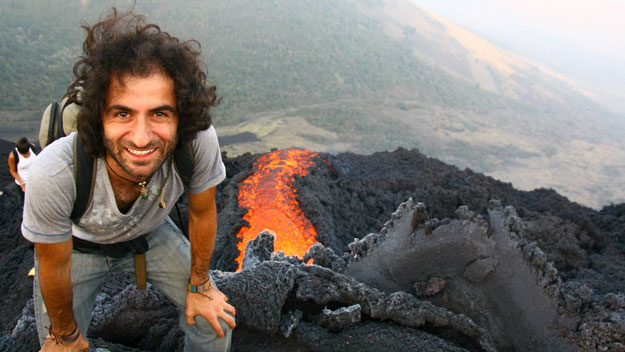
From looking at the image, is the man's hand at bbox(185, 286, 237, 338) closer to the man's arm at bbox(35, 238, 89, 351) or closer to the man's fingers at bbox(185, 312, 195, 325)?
the man's fingers at bbox(185, 312, 195, 325)

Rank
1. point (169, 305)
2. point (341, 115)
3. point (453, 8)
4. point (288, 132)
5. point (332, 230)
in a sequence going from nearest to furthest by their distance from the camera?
point (169, 305) < point (332, 230) < point (288, 132) < point (341, 115) < point (453, 8)

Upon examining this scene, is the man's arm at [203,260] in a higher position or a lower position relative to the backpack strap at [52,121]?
lower

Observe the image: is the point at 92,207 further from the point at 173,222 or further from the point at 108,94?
the point at 173,222

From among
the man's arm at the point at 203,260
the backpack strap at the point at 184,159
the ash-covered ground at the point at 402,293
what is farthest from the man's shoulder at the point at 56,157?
the ash-covered ground at the point at 402,293

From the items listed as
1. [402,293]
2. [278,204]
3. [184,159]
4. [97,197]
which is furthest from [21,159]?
[402,293]

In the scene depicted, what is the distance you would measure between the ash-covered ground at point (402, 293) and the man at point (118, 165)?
1.61 ft

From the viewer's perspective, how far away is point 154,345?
237 centimetres

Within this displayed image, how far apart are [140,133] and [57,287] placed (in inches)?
26.9

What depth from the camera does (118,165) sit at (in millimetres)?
1598

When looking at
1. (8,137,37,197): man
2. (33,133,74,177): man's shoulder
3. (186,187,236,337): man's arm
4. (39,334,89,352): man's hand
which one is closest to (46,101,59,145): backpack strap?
(33,133,74,177): man's shoulder

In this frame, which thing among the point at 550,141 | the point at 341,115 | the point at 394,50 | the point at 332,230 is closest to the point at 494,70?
the point at 394,50

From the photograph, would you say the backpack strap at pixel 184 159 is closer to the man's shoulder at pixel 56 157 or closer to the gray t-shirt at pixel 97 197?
the gray t-shirt at pixel 97 197

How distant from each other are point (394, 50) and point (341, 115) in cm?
949

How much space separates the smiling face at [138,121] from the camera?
152 centimetres
